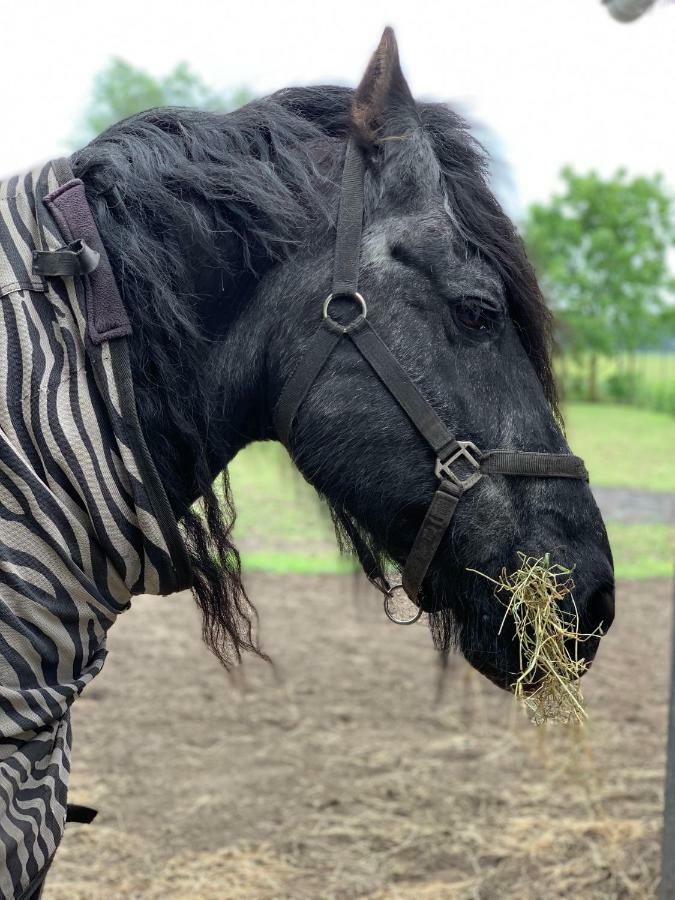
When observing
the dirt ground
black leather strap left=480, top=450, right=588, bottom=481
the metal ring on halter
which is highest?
black leather strap left=480, top=450, right=588, bottom=481

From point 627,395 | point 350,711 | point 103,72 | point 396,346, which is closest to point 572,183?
point 627,395

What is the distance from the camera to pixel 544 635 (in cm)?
184

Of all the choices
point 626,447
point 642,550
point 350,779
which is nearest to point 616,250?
point 626,447

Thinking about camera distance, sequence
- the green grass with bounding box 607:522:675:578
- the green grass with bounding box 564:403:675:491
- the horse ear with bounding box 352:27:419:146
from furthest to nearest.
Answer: the green grass with bounding box 564:403:675:491 < the green grass with bounding box 607:522:675:578 < the horse ear with bounding box 352:27:419:146

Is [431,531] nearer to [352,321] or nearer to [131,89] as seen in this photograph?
[352,321]

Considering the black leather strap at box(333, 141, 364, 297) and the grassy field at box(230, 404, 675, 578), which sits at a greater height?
the black leather strap at box(333, 141, 364, 297)

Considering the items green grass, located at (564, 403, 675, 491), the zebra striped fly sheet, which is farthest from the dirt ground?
green grass, located at (564, 403, 675, 491)

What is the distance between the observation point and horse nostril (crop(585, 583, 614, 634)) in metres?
1.88

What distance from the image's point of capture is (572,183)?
3572cm

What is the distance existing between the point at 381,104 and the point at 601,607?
1.27 meters

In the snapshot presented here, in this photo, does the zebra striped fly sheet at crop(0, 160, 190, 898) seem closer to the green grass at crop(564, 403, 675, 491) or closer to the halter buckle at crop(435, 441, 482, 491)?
the halter buckle at crop(435, 441, 482, 491)

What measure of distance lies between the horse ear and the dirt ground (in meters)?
2.36

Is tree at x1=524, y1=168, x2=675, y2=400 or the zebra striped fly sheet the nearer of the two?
the zebra striped fly sheet

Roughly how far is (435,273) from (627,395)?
33650 millimetres
